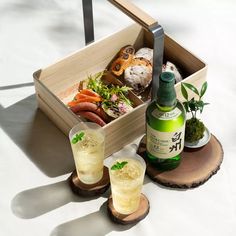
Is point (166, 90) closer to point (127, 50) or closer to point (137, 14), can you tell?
point (137, 14)

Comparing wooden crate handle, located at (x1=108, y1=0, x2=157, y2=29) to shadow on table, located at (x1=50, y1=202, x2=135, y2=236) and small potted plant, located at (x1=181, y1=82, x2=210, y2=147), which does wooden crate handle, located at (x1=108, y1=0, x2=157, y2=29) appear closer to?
small potted plant, located at (x1=181, y1=82, x2=210, y2=147)

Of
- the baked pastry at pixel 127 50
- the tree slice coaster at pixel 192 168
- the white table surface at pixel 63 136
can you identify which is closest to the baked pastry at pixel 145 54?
the baked pastry at pixel 127 50

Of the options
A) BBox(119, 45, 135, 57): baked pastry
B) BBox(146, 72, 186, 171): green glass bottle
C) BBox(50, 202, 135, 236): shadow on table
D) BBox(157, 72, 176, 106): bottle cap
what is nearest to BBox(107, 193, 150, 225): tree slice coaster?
BBox(50, 202, 135, 236): shadow on table

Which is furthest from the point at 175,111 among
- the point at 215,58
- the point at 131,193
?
the point at 215,58

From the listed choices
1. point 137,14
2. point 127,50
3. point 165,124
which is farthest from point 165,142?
point 127,50

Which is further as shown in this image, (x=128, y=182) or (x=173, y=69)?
(x=173, y=69)
